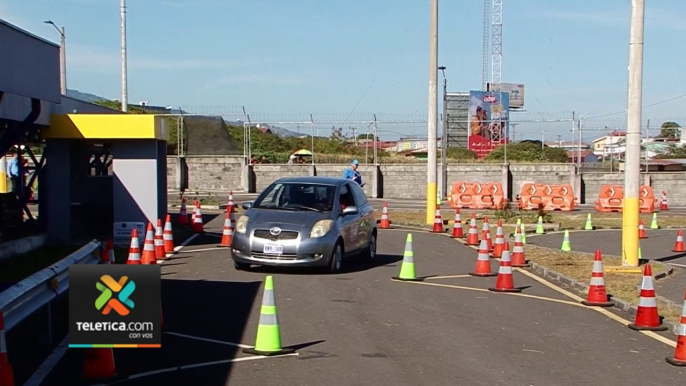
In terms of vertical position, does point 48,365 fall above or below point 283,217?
below

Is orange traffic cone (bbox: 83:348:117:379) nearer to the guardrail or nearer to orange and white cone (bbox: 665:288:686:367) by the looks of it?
the guardrail

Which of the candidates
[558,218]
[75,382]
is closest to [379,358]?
[75,382]

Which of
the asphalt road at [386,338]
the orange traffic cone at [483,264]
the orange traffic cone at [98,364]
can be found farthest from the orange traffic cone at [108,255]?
the orange traffic cone at [483,264]

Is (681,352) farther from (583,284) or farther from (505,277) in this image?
(583,284)

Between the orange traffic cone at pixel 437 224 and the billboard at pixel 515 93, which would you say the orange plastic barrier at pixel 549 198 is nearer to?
the orange traffic cone at pixel 437 224

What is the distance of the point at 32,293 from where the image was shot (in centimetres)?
803

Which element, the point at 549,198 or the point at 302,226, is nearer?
the point at 302,226

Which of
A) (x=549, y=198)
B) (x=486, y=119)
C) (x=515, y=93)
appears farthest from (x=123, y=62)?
(x=515, y=93)

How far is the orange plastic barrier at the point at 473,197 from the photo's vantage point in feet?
123

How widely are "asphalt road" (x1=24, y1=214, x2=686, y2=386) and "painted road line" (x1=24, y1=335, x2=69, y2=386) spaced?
8cm

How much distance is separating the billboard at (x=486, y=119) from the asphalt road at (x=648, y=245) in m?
40.5

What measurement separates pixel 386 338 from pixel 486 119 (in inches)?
2642

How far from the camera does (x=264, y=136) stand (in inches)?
2388

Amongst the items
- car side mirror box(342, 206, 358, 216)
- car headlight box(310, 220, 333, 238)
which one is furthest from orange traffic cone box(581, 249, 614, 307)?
car side mirror box(342, 206, 358, 216)
